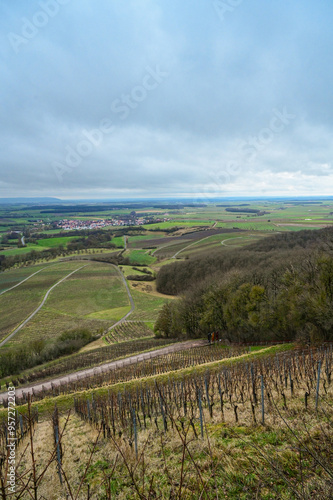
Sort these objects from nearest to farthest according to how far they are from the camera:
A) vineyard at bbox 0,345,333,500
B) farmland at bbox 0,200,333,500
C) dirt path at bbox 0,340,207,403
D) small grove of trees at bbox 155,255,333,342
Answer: vineyard at bbox 0,345,333,500
farmland at bbox 0,200,333,500
dirt path at bbox 0,340,207,403
small grove of trees at bbox 155,255,333,342

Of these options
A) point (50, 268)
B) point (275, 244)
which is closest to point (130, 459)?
point (275, 244)

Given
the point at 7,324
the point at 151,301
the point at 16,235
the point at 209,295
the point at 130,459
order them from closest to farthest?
the point at 130,459 < the point at 209,295 < the point at 7,324 < the point at 151,301 < the point at 16,235

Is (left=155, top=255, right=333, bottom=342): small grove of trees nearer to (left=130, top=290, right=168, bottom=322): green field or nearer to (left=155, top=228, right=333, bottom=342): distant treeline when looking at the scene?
(left=155, top=228, right=333, bottom=342): distant treeline

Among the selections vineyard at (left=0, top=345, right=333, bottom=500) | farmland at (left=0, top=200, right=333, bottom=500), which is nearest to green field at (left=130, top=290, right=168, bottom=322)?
farmland at (left=0, top=200, right=333, bottom=500)

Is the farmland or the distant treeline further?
the distant treeline

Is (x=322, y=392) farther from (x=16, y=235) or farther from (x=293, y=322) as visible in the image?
(x=16, y=235)

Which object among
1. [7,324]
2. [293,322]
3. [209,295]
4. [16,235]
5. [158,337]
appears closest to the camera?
[293,322]

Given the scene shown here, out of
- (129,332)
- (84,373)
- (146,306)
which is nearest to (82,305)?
(146,306)

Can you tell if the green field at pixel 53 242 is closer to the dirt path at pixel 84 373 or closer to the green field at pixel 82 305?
the green field at pixel 82 305
